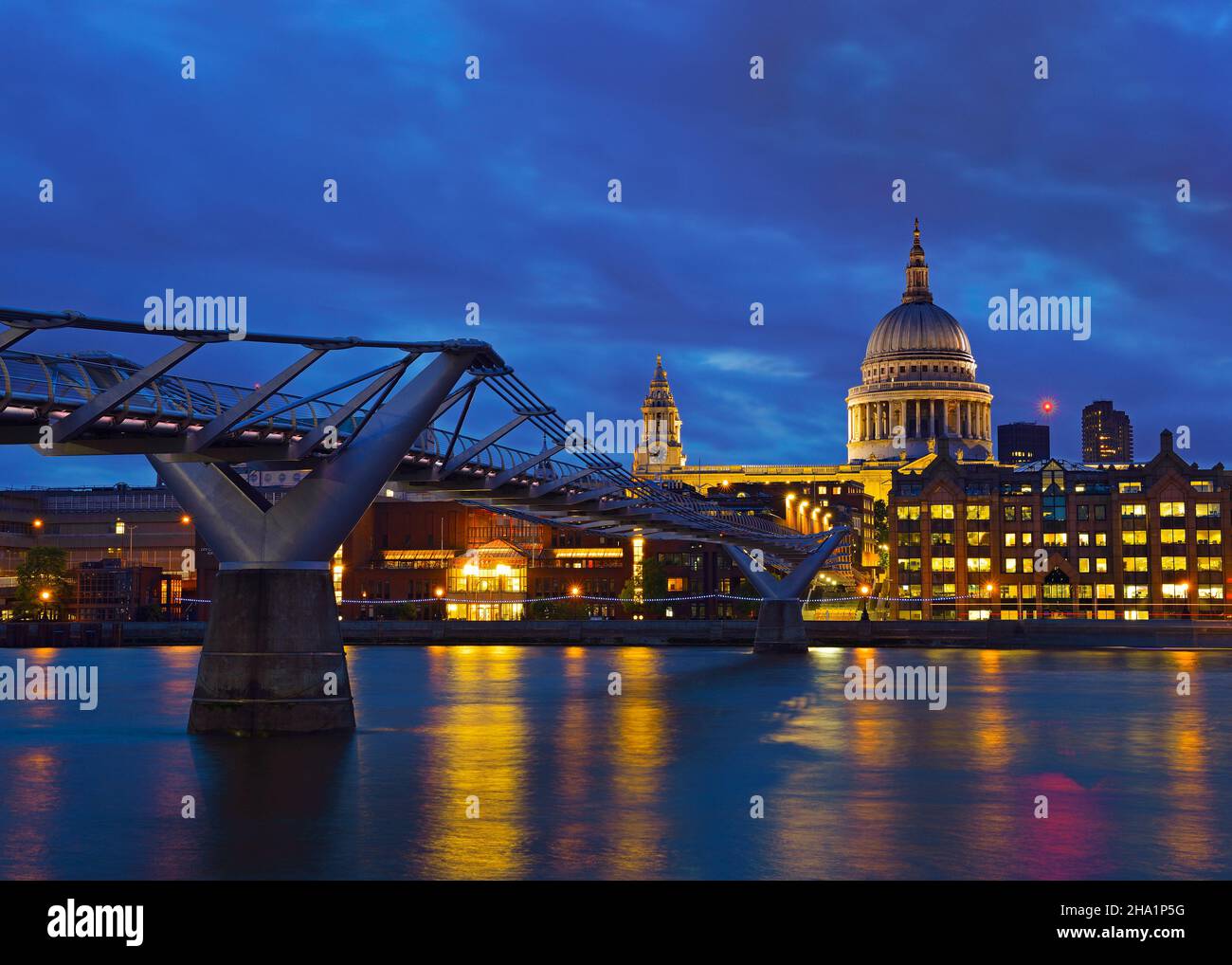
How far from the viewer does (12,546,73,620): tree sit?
154250 mm

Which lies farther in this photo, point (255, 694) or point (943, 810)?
point (255, 694)

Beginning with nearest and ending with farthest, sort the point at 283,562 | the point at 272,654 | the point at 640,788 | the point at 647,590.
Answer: the point at 640,788 < the point at 283,562 < the point at 272,654 < the point at 647,590

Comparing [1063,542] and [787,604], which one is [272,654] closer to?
[787,604]

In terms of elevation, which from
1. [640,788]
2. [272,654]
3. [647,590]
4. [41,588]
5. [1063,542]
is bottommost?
[640,788]

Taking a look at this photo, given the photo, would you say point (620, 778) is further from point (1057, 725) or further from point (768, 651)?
point (768, 651)

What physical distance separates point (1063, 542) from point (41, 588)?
3575 inches

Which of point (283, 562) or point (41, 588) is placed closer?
point (283, 562)

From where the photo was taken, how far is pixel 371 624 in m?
139

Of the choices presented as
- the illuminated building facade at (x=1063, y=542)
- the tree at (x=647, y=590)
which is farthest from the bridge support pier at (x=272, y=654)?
the illuminated building facade at (x=1063, y=542)

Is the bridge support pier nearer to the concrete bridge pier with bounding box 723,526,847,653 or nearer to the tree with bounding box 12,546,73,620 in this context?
the concrete bridge pier with bounding box 723,526,847,653

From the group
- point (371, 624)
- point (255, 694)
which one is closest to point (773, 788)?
point (255, 694)

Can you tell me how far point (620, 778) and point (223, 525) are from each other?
12.2 metres

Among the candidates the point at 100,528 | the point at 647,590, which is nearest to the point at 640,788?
the point at 647,590

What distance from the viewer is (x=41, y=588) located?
156m
